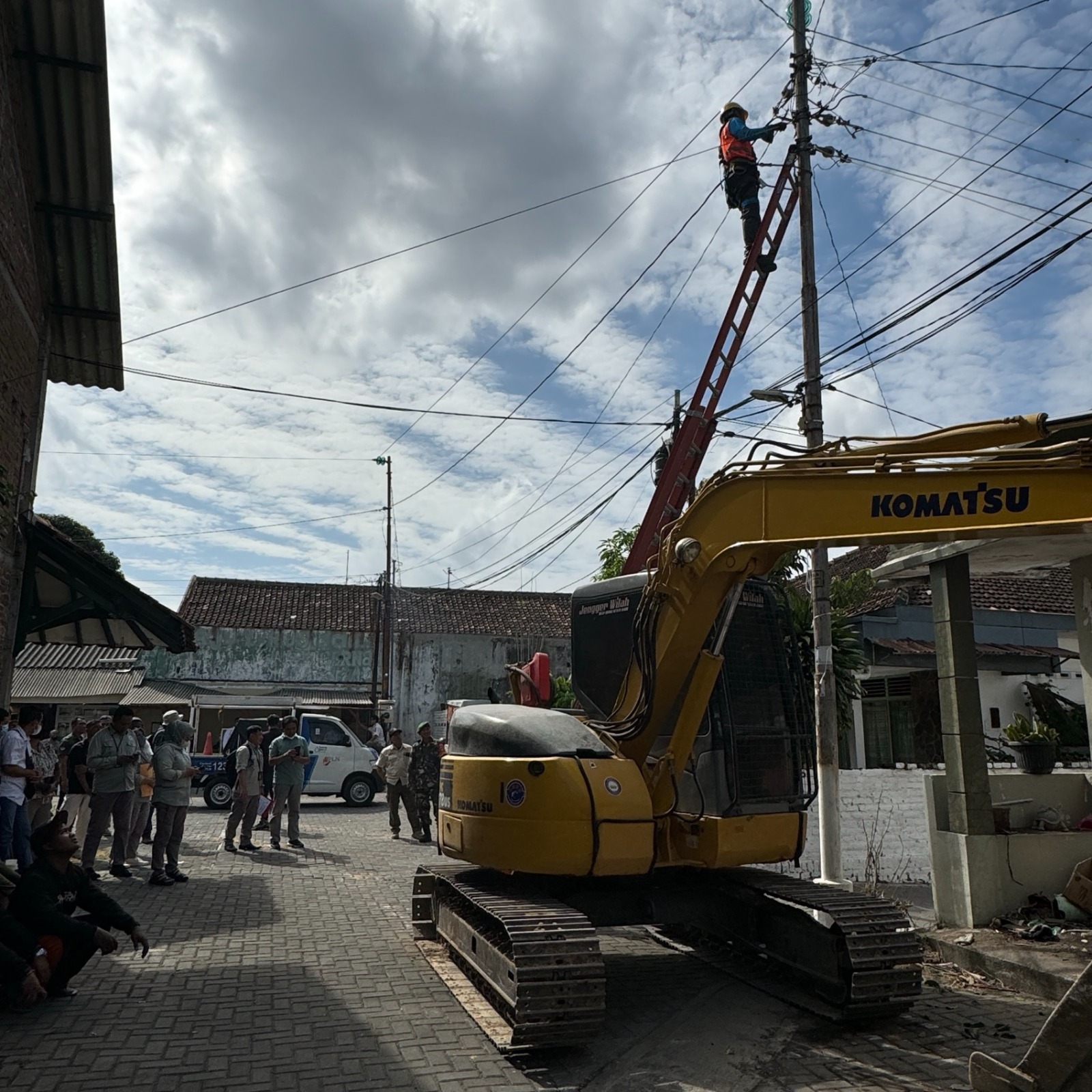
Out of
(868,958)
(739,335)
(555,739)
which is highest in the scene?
(739,335)

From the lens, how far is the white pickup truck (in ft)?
66.9

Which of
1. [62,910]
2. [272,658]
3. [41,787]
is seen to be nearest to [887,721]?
[41,787]

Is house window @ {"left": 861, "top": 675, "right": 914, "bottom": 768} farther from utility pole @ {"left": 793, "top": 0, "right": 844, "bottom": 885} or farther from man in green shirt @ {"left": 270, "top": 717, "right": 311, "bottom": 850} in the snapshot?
man in green shirt @ {"left": 270, "top": 717, "right": 311, "bottom": 850}

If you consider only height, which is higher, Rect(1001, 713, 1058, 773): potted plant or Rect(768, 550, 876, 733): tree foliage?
Rect(768, 550, 876, 733): tree foliage

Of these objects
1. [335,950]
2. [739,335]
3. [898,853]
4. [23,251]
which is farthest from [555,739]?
[23,251]

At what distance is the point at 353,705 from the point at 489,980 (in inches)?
1159

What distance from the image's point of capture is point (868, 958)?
5.58 meters

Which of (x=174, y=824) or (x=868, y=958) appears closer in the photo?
(x=868, y=958)

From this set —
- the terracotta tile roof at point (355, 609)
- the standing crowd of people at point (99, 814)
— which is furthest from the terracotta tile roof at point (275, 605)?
the standing crowd of people at point (99, 814)

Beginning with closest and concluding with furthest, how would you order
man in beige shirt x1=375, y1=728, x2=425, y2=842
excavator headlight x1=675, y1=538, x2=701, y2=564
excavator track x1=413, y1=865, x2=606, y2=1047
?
excavator track x1=413, y1=865, x2=606, y2=1047 → excavator headlight x1=675, y1=538, x2=701, y2=564 → man in beige shirt x1=375, y1=728, x2=425, y2=842

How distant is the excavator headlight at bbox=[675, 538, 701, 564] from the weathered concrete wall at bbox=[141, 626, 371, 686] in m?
33.3

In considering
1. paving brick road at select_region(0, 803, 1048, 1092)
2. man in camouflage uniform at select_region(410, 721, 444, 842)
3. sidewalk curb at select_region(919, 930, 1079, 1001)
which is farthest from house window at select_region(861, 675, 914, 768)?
paving brick road at select_region(0, 803, 1048, 1092)

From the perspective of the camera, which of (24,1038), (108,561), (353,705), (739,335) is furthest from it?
(108,561)

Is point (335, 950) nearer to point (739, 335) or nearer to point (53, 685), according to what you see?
point (739, 335)
